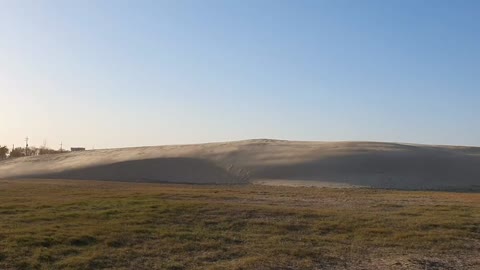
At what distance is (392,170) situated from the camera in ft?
210

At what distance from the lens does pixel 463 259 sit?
44.7 ft

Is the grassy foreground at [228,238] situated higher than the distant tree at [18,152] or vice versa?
the distant tree at [18,152]

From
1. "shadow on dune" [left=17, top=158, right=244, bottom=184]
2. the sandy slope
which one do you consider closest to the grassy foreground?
the sandy slope

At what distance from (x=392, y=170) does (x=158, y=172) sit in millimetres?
27345

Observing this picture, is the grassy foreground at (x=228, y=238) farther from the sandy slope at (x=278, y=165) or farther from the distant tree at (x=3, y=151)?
the distant tree at (x=3, y=151)

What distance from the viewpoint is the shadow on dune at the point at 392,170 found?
190ft

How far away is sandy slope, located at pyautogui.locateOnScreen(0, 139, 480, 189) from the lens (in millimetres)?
61625

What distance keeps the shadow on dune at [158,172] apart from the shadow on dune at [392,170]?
5.23 metres

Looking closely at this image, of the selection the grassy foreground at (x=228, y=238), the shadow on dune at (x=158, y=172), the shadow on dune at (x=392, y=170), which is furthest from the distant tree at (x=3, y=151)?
the grassy foreground at (x=228, y=238)

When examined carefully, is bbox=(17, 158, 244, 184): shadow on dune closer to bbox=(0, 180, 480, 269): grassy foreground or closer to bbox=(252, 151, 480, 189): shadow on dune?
bbox=(252, 151, 480, 189): shadow on dune

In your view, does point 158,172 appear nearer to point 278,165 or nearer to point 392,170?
point 278,165

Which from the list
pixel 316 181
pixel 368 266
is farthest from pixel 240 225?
pixel 316 181

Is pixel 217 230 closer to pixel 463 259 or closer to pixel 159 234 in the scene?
pixel 159 234

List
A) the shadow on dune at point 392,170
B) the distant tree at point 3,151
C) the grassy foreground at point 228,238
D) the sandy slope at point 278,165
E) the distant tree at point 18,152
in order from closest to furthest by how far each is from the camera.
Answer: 1. the grassy foreground at point 228,238
2. the shadow on dune at point 392,170
3. the sandy slope at point 278,165
4. the distant tree at point 3,151
5. the distant tree at point 18,152
